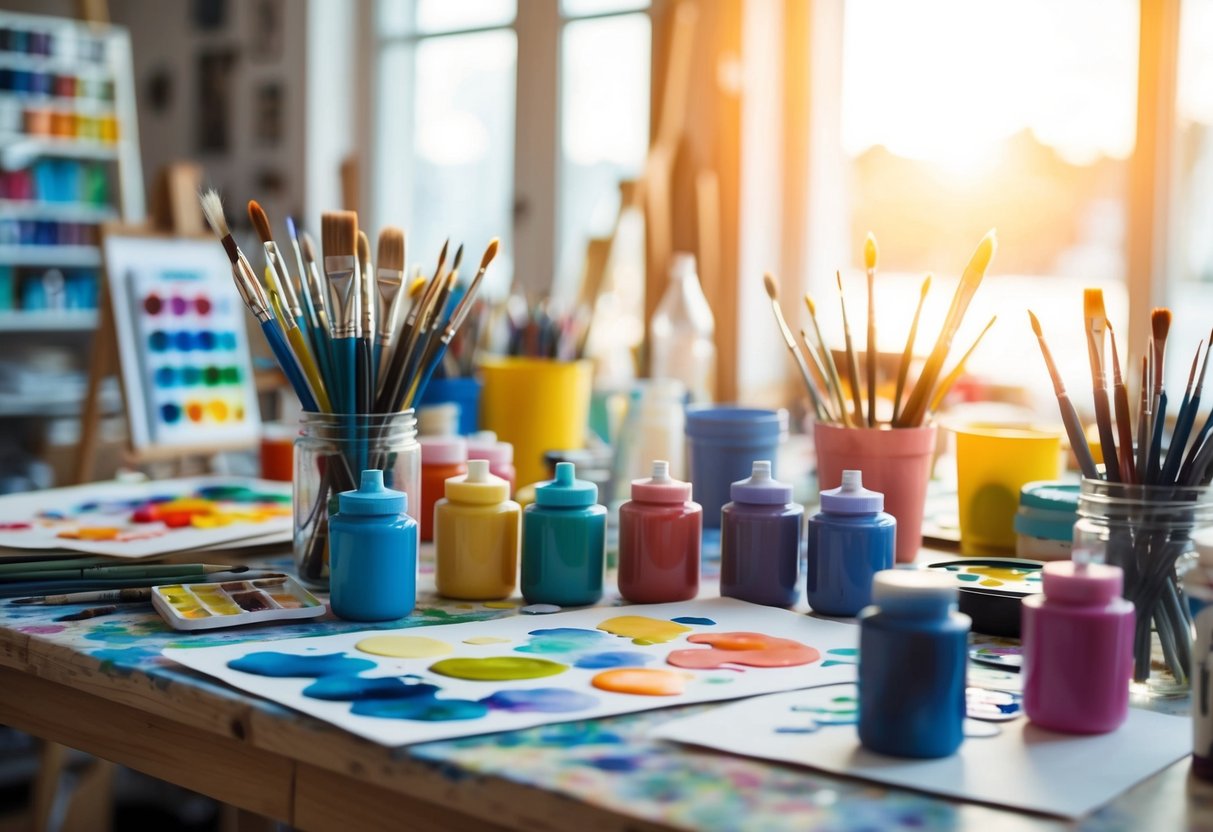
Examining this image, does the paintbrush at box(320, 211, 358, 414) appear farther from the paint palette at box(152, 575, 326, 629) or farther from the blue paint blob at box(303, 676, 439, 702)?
the blue paint blob at box(303, 676, 439, 702)

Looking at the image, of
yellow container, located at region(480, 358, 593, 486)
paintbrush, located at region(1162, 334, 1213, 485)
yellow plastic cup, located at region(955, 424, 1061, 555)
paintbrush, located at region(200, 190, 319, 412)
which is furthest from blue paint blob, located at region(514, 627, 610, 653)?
yellow container, located at region(480, 358, 593, 486)

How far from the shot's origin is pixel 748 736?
735 mm

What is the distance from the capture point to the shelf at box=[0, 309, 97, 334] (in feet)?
12.9

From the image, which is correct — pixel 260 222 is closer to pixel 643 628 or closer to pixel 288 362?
pixel 288 362

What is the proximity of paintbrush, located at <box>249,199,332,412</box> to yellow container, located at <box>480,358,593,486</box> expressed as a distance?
0.55 metres

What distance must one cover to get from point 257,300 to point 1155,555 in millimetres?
719

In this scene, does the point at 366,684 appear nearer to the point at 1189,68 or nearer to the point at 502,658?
the point at 502,658

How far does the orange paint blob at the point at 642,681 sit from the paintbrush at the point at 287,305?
0.40 meters

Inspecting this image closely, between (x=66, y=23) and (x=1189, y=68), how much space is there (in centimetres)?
325

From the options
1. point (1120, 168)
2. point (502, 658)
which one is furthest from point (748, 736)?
point (1120, 168)

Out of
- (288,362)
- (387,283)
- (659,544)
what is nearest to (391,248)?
(387,283)

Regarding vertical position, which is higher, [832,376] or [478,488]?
[832,376]

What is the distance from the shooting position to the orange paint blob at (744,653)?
34.9 inches

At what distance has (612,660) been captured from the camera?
2.92ft
